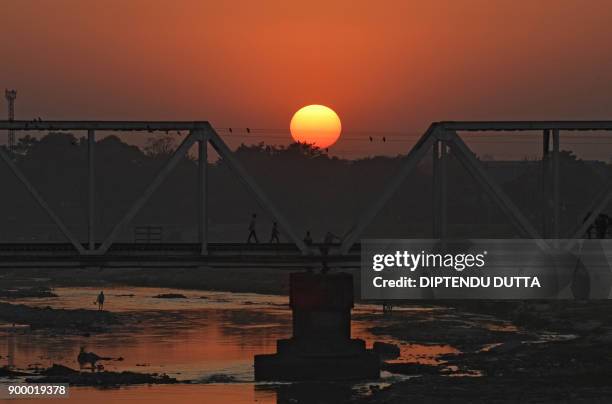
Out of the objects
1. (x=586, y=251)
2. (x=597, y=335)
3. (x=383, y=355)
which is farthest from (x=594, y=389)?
(x=597, y=335)

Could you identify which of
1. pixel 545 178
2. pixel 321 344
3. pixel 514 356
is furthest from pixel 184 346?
pixel 545 178

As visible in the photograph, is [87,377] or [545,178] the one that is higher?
[545,178]

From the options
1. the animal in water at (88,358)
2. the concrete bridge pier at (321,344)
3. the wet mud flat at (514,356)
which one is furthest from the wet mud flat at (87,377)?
the wet mud flat at (514,356)

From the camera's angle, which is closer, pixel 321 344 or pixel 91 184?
pixel 91 184

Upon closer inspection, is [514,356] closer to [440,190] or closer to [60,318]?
[440,190]

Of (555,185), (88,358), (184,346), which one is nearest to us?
(555,185)

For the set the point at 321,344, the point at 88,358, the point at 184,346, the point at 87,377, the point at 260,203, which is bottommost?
the point at 87,377

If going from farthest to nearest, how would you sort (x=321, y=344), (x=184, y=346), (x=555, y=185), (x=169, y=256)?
(x=184, y=346) → (x=321, y=344) → (x=169, y=256) → (x=555, y=185)

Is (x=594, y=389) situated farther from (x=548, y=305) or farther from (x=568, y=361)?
(x=548, y=305)
